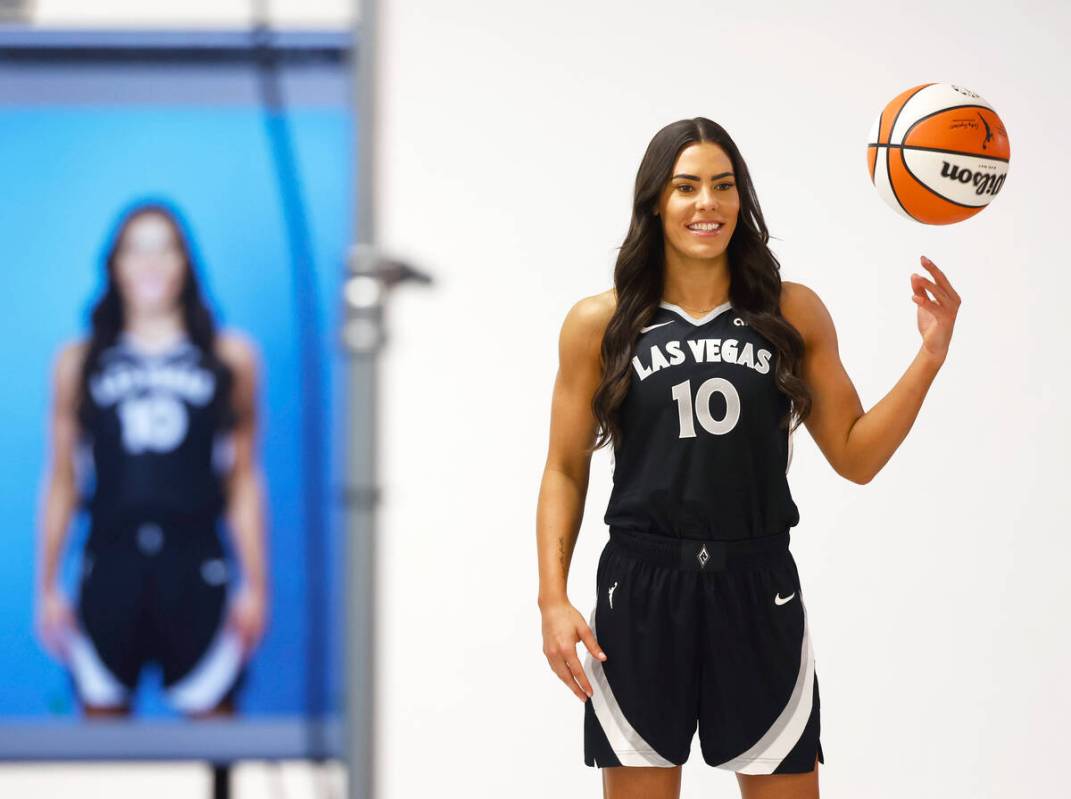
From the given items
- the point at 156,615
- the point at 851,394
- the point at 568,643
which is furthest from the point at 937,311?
the point at 156,615

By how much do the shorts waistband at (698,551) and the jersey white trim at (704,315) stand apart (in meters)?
0.33

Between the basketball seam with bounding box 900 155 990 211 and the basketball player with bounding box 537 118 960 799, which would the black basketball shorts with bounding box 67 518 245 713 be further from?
the basketball seam with bounding box 900 155 990 211

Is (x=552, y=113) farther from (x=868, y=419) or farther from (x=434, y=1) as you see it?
(x=868, y=419)

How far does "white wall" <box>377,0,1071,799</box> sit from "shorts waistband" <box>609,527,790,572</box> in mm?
1189

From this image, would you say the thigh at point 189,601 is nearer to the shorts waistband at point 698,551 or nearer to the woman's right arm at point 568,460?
A: the woman's right arm at point 568,460

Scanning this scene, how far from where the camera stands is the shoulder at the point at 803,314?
188 cm

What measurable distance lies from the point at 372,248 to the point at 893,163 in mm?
1036

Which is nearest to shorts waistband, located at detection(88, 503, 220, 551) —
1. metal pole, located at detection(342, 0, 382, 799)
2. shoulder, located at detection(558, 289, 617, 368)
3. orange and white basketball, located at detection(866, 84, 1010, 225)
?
metal pole, located at detection(342, 0, 382, 799)

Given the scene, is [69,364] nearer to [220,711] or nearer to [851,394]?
[220,711]

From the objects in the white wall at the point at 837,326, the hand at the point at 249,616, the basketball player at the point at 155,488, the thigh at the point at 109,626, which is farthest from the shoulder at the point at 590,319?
the white wall at the point at 837,326

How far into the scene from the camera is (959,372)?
306 centimetres

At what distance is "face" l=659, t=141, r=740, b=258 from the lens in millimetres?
1801

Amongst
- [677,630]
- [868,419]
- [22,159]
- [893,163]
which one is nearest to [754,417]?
[868,419]

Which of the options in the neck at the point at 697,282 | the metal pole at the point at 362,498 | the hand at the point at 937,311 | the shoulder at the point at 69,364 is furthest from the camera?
the neck at the point at 697,282
